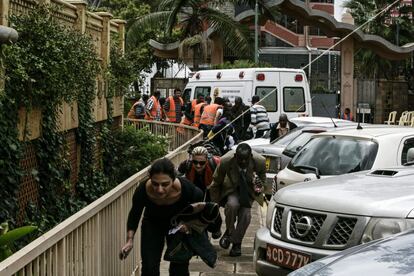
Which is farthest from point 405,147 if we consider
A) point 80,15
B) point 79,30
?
point 80,15

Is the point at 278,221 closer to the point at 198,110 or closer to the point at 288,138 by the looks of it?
the point at 288,138

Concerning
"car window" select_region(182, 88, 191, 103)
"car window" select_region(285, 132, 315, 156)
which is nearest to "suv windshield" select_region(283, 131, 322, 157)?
"car window" select_region(285, 132, 315, 156)

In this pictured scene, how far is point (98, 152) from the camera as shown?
531 inches

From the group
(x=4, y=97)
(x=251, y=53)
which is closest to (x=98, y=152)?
(x=4, y=97)

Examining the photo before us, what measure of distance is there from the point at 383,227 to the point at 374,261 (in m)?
2.00

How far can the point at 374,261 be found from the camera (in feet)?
12.9

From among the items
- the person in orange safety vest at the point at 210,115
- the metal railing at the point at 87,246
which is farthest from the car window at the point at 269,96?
the metal railing at the point at 87,246

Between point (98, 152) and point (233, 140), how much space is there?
14.0 feet

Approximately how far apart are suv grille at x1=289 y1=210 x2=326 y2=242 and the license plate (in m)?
0.16

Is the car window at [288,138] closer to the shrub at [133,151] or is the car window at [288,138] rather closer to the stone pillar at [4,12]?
the shrub at [133,151]

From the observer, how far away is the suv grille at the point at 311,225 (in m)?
6.33

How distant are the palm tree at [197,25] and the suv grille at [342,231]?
2270cm

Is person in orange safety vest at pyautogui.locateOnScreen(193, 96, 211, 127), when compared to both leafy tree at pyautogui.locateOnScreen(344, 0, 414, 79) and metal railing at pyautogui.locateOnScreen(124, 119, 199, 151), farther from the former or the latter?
leafy tree at pyautogui.locateOnScreen(344, 0, 414, 79)

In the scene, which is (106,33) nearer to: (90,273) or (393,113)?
(90,273)
